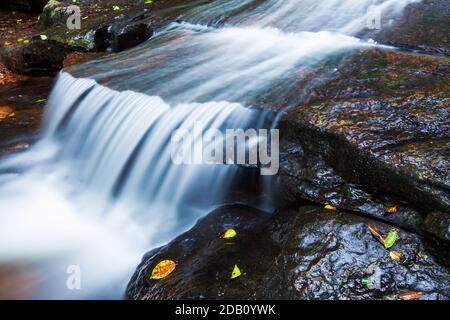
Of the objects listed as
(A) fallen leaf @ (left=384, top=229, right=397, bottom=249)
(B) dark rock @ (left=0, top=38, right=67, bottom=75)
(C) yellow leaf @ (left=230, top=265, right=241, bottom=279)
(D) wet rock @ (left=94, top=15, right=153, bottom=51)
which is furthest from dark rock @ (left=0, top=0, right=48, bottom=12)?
(A) fallen leaf @ (left=384, top=229, right=397, bottom=249)

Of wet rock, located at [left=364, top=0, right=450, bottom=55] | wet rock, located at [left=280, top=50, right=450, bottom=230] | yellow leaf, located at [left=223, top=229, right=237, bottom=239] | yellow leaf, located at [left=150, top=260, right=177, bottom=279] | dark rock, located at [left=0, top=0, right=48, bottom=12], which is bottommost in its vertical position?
yellow leaf, located at [left=150, top=260, right=177, bottom=279]

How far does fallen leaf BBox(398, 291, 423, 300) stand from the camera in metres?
2.59

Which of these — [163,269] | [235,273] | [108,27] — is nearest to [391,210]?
[235,273]

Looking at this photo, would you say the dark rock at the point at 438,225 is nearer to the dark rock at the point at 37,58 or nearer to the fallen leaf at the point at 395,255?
the fallen leaf at the point at 395,255

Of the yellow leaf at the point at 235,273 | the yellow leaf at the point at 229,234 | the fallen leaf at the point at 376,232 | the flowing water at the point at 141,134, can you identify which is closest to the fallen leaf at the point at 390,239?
the fallen leaf at the point at 376,232

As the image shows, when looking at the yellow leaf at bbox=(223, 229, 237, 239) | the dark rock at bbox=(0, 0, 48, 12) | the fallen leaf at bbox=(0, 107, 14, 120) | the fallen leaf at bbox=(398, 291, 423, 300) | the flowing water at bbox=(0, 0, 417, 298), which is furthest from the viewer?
the dark rock at bbox=(0, 0, 48, 12)

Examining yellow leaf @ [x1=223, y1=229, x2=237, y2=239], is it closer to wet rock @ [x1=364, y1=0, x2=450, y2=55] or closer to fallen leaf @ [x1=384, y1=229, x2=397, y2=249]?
fallen leaf @ [x1=384, y1=229, x2=397, y2=249]

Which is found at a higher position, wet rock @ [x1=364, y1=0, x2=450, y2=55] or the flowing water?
wet rock @ [x1=364, y1=0, x2=450, y2=55]

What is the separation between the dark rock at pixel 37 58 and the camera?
8414mm

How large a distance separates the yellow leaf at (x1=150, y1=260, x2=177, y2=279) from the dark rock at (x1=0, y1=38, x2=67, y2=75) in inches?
242

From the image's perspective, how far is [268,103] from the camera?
4594 mm

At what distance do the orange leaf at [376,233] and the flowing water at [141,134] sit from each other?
1.36 m

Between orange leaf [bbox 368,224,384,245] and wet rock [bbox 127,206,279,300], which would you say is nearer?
orange leaf [bbox 368,224,384,245]

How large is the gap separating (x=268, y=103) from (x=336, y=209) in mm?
1615
